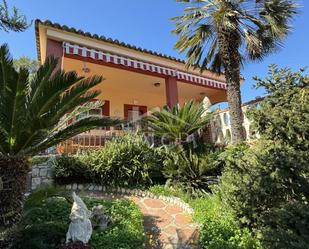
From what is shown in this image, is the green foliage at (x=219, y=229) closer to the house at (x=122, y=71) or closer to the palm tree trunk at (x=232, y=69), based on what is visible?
the palm tree trunk at (x=232, y=69)

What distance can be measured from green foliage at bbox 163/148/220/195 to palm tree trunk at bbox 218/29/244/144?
1.97 meters

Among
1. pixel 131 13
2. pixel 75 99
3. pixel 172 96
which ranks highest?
pixel 131 13

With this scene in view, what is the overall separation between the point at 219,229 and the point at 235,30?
27.1 ft

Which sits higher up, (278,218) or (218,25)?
(218,25)

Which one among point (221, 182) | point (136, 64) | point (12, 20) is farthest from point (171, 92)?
point (12, 20)

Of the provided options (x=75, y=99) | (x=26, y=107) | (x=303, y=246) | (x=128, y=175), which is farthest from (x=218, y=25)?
(x=303, y=246)

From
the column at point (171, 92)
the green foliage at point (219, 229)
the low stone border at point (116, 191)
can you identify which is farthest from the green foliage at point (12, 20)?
the column at point (171, 92)

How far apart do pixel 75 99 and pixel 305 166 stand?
15.0 ft

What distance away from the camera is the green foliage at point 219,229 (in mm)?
6988

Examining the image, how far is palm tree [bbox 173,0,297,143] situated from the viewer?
495 inches

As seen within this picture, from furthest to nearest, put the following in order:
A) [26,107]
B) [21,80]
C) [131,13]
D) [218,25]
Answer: [218,25] → [131,13] → [26,107] → [21,80]

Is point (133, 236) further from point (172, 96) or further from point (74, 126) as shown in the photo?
point (172, 96)

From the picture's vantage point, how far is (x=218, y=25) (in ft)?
42.4

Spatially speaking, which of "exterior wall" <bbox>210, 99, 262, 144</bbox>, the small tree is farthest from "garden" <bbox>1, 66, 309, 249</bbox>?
"exterior wall" <bbox>210, 99, 262, 144</bbox>
